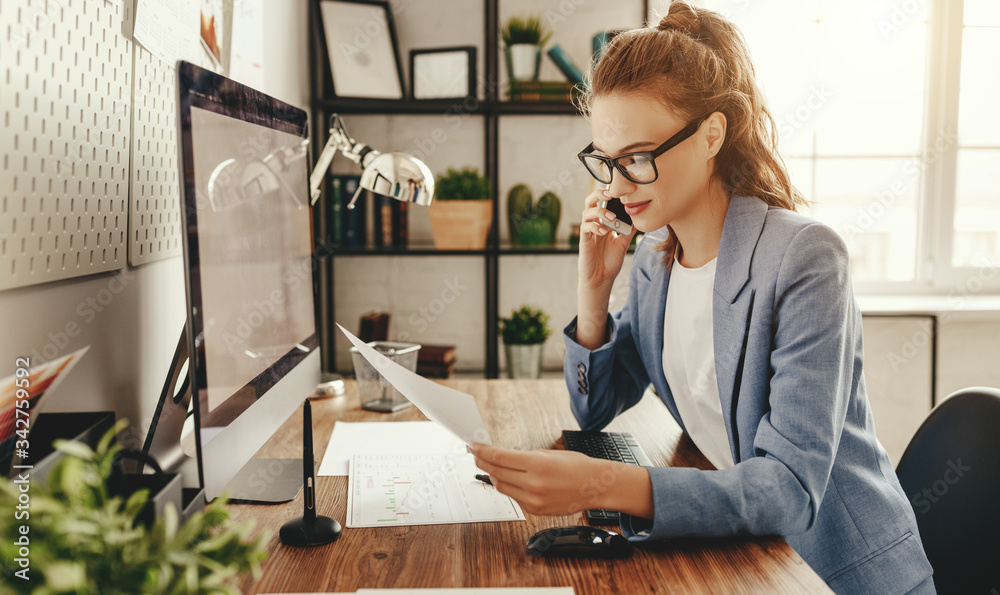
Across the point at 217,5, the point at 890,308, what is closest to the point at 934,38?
the point at 890,308

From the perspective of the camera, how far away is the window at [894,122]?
257 cm

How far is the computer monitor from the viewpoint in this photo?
0.67m

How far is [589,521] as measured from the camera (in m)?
0.89

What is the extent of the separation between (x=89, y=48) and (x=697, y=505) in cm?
88

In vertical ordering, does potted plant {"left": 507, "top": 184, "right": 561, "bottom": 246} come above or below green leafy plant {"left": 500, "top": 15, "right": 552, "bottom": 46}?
below

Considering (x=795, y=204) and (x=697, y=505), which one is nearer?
(x=697, y=505)

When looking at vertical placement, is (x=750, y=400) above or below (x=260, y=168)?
below

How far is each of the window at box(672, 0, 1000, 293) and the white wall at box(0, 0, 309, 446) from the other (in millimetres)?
2265

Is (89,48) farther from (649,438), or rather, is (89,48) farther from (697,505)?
(649,438)

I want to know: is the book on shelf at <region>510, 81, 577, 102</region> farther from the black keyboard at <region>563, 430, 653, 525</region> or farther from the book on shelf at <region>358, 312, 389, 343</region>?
the black keyboard at <region>563, 430, 653, 525</region>

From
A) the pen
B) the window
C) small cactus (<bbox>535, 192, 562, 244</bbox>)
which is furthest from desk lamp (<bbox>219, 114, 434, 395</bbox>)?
the window

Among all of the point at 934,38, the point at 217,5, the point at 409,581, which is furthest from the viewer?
the point at 934,38

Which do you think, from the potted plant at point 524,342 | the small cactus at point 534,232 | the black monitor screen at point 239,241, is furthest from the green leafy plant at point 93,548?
the small cactus at point 534,232

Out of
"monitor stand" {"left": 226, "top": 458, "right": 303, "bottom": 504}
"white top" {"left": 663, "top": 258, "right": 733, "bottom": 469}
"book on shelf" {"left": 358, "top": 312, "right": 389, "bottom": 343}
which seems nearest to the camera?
"monitor stand" {"left": 226, "top": 458, "right": 303, "bottom": 504}
